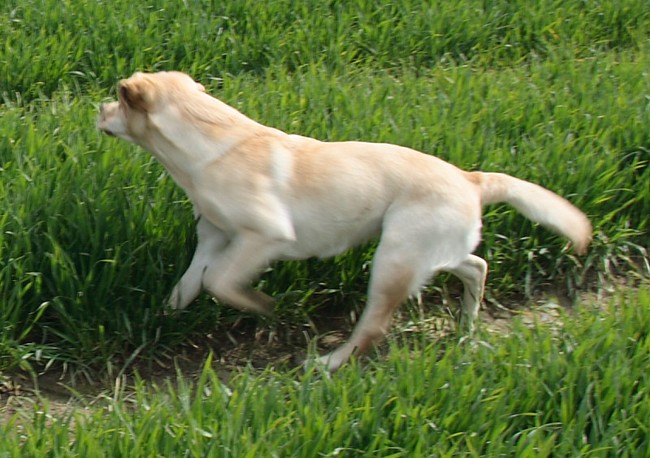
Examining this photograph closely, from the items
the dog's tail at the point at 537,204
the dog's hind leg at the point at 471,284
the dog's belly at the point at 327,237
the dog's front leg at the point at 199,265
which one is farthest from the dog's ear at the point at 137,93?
the dog's hind leg at the point at 471,284

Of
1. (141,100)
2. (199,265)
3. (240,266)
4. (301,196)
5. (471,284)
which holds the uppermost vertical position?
(141,100)

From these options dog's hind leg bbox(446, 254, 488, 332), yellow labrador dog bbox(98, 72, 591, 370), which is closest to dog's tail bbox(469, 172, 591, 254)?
yellow labrador dog bbox(98, 72, 591, 370)

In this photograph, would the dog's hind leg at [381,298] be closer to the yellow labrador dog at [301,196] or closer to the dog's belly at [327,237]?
the yellow labrador dog at [301,196]

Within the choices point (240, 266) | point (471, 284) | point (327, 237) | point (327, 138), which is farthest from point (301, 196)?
point (327, 138)

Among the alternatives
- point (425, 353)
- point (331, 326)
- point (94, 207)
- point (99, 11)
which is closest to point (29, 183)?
point (94, 207)

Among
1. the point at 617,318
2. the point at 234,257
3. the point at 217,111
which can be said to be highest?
the point at 217,111

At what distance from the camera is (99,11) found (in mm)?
5242

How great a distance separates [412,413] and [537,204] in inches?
37.3

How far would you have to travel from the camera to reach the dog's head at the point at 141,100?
10.8ft

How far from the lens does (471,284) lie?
369cm

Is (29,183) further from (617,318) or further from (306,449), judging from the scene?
(617,318)

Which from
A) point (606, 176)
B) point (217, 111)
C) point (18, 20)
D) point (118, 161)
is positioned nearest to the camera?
point (217, 111)

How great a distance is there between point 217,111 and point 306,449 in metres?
1.16

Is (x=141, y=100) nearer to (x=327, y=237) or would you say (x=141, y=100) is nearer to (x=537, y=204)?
(x=327, y=237)
